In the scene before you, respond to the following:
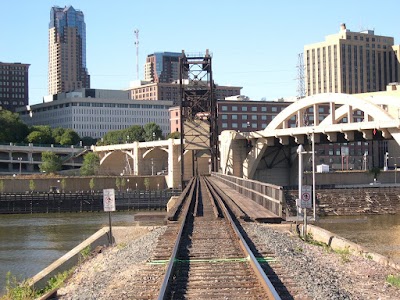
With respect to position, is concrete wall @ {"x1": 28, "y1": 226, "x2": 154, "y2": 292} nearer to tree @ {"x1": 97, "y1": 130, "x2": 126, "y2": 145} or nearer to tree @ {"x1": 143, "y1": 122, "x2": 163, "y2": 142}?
tree @ {"x1": 97, "y1": 130, "x2": 126, "y2": 145}

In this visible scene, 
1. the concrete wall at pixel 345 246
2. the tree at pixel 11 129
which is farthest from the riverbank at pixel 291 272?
the tree at pixel 11 129

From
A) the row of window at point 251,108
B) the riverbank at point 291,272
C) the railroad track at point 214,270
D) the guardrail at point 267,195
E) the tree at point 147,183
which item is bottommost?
the tree at point 147,183

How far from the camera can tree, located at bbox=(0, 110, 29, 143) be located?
504 ft

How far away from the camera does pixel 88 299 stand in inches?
460

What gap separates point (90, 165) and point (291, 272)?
11408cm

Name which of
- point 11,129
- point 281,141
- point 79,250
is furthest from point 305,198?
point 11,129

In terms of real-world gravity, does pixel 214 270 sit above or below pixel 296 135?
below

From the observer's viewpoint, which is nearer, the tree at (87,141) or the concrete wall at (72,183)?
the concrete wall at (72,183)

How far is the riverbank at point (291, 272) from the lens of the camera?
11797mm

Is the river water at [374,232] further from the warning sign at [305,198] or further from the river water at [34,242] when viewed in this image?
the river water at [34,242]

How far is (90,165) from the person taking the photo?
12531cm

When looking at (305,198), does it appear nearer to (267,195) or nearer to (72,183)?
(267,195)

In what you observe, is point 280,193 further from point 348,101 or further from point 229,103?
point 229,103

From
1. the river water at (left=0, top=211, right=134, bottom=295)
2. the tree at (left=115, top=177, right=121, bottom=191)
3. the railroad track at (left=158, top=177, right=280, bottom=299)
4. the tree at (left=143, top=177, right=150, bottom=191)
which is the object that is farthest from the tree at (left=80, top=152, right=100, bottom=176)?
the railroad track at (left=158, top=177, right=280, bottom=299)
